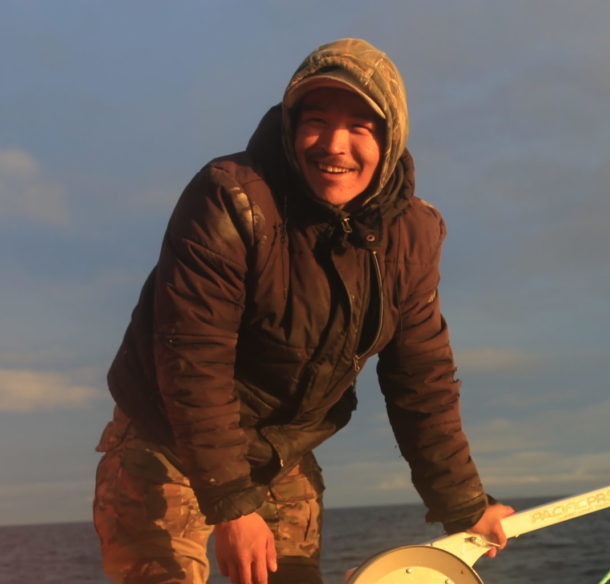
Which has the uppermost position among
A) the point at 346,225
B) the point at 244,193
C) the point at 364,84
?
the point at 364,84

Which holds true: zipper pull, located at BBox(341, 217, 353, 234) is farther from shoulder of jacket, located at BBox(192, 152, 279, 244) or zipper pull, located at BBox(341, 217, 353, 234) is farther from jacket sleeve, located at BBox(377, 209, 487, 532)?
jacket sleeve, located at BBox(377, 209, 487, 532)

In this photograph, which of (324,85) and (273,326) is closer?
(324,85)

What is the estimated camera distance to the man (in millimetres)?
3365

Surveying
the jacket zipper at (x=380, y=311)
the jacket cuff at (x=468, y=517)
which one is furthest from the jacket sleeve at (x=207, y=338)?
the jacket cuff at (x=468, y=517)

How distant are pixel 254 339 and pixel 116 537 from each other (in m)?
0.92

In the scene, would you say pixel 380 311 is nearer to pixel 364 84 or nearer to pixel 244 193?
pixel 244 193

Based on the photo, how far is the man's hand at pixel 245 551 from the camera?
327 centimetres

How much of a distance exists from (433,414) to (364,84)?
1.40m

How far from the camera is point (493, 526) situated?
3.85m

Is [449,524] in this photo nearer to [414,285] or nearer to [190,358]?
[414,285]

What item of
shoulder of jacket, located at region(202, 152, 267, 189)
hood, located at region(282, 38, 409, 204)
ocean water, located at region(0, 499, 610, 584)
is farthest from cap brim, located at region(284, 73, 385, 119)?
ocean water, located at region(0, 499, 610, 584)

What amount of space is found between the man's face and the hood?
→ 0.14ft

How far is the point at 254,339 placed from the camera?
3.58m

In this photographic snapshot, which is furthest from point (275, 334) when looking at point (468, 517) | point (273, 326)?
point (468, 517)
